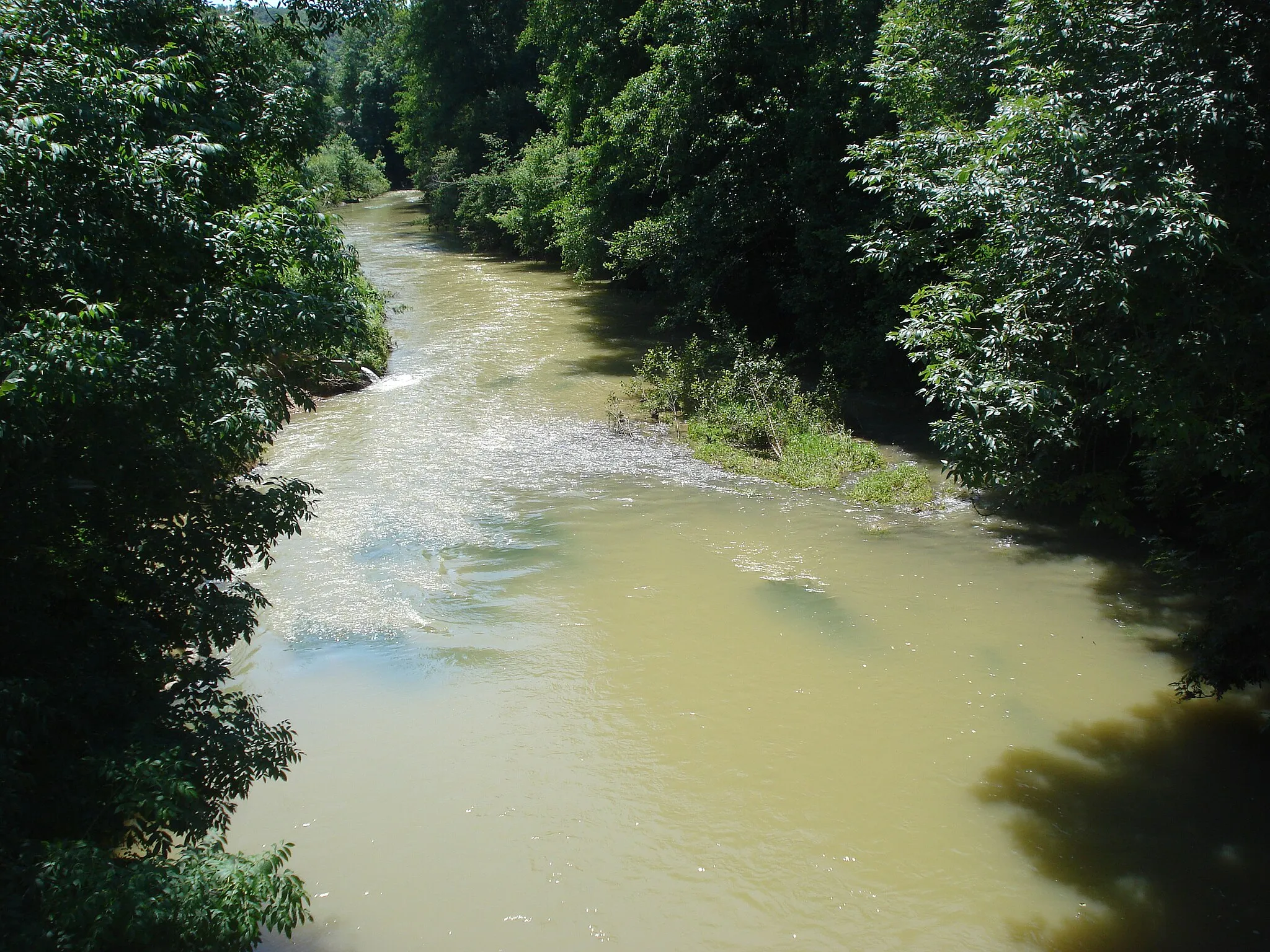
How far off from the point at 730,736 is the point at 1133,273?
4.40m

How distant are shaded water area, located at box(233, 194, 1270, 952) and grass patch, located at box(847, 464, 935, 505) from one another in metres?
0.45

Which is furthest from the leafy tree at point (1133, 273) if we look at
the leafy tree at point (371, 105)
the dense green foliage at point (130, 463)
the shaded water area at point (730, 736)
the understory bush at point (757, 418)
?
the leafy tree at point (371, 105)

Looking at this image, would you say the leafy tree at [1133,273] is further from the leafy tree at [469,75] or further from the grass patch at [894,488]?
the leafy tree at [469,75]

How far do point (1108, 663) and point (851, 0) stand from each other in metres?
12.3

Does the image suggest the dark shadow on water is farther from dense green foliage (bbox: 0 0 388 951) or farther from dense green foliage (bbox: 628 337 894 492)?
dense green foliage (bbox: 0 0 388 951)

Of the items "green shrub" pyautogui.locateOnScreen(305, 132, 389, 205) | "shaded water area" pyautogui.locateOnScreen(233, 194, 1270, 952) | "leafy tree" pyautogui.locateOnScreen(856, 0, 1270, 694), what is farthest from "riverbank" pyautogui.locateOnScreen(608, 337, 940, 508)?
"green shrub" pyautogui.locateOnScreen(305, 132, 389, 205)

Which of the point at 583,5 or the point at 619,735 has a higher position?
the point at 583,5

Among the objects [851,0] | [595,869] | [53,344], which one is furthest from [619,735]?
[851,0]

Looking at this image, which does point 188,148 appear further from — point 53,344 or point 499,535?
point 499,535

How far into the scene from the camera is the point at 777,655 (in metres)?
8.48

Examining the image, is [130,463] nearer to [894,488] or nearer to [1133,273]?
[1133,273]

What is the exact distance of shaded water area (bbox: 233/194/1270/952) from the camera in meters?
5.84

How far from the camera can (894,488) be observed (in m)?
12.2

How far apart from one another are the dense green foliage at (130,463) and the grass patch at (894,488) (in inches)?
314
